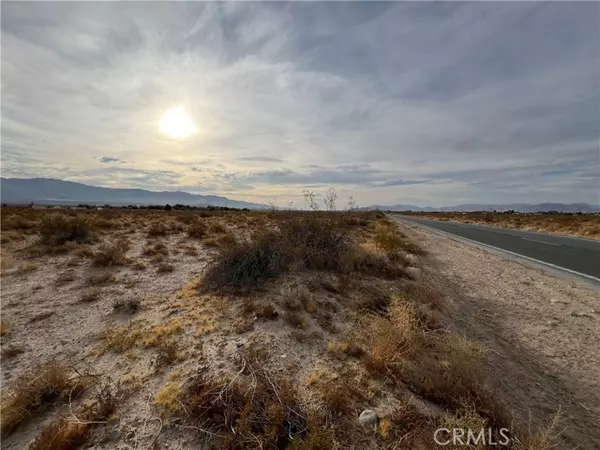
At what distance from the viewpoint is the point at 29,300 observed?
312 inches

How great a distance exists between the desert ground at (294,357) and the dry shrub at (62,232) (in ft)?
19.3

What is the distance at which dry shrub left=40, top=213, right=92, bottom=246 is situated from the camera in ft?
48.3

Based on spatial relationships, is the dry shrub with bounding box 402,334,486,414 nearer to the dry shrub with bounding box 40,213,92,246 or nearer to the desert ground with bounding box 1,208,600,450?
the desert ground with bounding box 1,208,600,450

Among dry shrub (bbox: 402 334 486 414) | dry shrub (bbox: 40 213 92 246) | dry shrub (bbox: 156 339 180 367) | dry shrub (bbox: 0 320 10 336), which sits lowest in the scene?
dry shrub (bbox: 0 320 10 336)

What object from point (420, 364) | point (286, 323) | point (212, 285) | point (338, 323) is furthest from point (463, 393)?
point (212, 285)

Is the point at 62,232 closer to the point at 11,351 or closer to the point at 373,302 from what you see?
the point at 11,351

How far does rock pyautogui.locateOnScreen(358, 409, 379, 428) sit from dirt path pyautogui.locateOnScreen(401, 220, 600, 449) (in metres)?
1.60

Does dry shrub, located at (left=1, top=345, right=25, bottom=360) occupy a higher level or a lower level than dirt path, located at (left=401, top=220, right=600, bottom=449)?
lower

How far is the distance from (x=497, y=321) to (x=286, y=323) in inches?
174

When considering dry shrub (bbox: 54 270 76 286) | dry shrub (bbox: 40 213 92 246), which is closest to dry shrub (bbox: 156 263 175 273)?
dry shrub (bbox: 54 270 76 286)

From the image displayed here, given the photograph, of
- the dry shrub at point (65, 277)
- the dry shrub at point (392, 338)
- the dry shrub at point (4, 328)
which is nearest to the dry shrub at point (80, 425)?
the dry shrub at point (392, 338)

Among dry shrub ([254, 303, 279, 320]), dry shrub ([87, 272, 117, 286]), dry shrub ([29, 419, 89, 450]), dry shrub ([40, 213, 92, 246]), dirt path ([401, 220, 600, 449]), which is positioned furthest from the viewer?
dry shrub ([40, 213, 92, 246])

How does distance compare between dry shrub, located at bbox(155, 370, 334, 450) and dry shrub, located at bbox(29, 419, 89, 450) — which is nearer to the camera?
dry shrub, located at bbox(155, 370, 334, 450)

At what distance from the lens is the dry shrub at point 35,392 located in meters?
3.83
